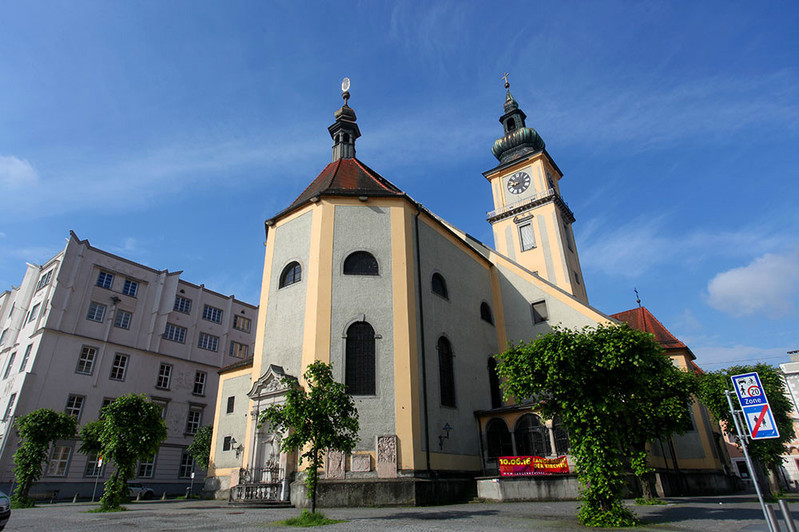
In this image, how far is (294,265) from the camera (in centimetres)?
1998

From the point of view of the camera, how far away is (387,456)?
15.4 meters

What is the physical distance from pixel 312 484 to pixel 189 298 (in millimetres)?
29637

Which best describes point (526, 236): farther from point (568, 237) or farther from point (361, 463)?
point (361, 463)

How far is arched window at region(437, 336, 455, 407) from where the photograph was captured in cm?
1878

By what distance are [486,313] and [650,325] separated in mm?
11817

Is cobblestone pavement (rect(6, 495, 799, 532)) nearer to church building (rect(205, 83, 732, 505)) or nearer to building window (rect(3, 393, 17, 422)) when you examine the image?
church building (rect(205, 83, 732, 505))

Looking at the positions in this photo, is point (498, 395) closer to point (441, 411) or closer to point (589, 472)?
point (441, 411)

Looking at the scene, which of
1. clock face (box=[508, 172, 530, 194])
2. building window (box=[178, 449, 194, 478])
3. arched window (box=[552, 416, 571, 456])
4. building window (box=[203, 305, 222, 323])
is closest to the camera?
arched window (box=[552, 416, 571, 456])

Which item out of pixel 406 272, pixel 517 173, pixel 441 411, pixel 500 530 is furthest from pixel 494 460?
pixel 517 173

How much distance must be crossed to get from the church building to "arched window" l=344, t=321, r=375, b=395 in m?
0.04

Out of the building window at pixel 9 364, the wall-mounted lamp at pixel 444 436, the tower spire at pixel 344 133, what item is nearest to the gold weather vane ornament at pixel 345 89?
the tower spire at pixel 344 133

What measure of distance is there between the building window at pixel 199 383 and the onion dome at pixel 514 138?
30.5m

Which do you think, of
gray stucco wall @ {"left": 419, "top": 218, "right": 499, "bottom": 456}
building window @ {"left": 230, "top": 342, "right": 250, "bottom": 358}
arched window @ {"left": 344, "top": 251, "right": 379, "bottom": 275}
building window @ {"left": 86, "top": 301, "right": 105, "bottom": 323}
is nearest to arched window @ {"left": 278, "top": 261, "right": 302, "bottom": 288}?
arched window @ {"left": 344, "top": 251, "right": 379, "bottom": 275}

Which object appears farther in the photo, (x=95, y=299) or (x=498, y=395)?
(x=95, y=299)
